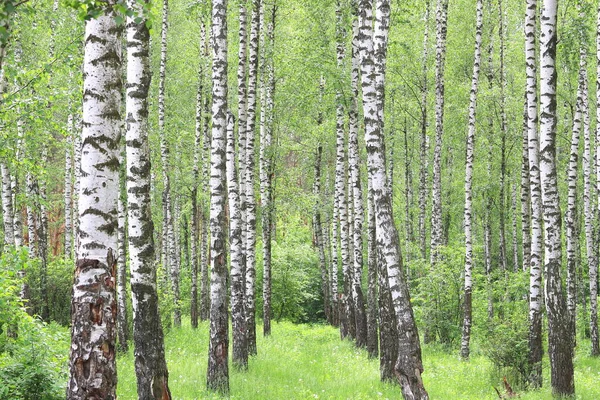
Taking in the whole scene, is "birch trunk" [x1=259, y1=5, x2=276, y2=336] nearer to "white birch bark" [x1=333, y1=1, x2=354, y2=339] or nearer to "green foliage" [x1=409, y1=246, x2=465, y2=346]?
"white birch bark" [x1=333, y1=1, x2=354, y2=339]

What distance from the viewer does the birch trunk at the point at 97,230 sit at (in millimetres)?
4371

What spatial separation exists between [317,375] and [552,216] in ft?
18.2

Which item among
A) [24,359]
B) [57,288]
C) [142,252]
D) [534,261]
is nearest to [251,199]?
[142,252]

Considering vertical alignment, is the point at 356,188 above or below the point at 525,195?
above

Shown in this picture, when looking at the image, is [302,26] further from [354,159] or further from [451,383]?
[451,383]

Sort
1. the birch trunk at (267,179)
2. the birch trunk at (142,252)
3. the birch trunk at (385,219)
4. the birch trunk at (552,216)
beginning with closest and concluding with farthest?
the birch trunk at (142,252), the birch trunk at (385,219), the birch trunk at (552,216), the birch trunk at (267,179)

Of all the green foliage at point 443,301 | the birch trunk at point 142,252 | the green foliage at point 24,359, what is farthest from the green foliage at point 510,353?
the green foliage at point 24,359

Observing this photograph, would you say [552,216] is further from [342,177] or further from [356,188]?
[342,177]

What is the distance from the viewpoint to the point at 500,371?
472 inches

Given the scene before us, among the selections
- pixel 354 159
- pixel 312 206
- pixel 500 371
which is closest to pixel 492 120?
pixel 312 206

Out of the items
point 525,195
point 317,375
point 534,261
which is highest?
point 525,195

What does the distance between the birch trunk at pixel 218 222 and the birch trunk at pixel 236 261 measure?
1.83 ft

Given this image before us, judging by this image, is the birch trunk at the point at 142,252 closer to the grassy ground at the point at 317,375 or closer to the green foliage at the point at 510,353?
the grassy ground at the point at 317,375

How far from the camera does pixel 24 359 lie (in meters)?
7.10
